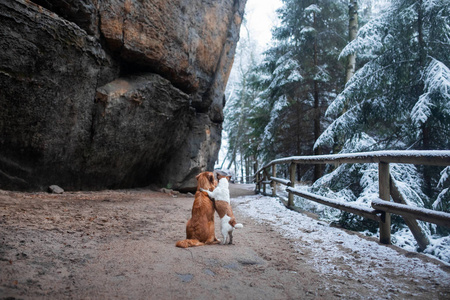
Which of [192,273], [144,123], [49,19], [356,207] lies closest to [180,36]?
[144,123]

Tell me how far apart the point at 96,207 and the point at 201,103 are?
7176 millimetres

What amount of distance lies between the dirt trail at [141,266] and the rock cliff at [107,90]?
238 centimetres

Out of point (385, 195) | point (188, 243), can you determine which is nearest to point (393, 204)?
point (385, 195)

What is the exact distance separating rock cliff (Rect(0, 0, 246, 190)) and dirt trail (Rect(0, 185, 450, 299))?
2377 mm

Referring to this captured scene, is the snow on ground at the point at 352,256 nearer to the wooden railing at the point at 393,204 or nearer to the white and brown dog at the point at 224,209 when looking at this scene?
the wooden railing at the point at 393,204

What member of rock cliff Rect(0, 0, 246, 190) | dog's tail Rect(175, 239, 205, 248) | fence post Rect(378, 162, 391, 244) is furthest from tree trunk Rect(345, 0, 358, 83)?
dog's tail Rect(175, 239, 205, 248)

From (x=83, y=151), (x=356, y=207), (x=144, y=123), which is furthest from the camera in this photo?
(x=144, y=123)

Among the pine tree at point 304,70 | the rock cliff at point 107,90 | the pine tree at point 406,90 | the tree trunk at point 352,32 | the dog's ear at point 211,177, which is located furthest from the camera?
the pine tree at point 304,70

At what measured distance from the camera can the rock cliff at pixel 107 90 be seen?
5.68 metres

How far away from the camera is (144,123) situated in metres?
8.85

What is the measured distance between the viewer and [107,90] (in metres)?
7.60

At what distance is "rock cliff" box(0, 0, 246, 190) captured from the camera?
5.68 meters

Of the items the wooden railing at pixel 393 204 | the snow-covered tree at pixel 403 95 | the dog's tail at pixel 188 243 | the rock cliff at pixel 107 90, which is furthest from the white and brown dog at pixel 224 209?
the rock cliff at pixel 107 90

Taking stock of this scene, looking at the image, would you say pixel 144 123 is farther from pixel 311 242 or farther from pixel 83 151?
pixel 311 242
